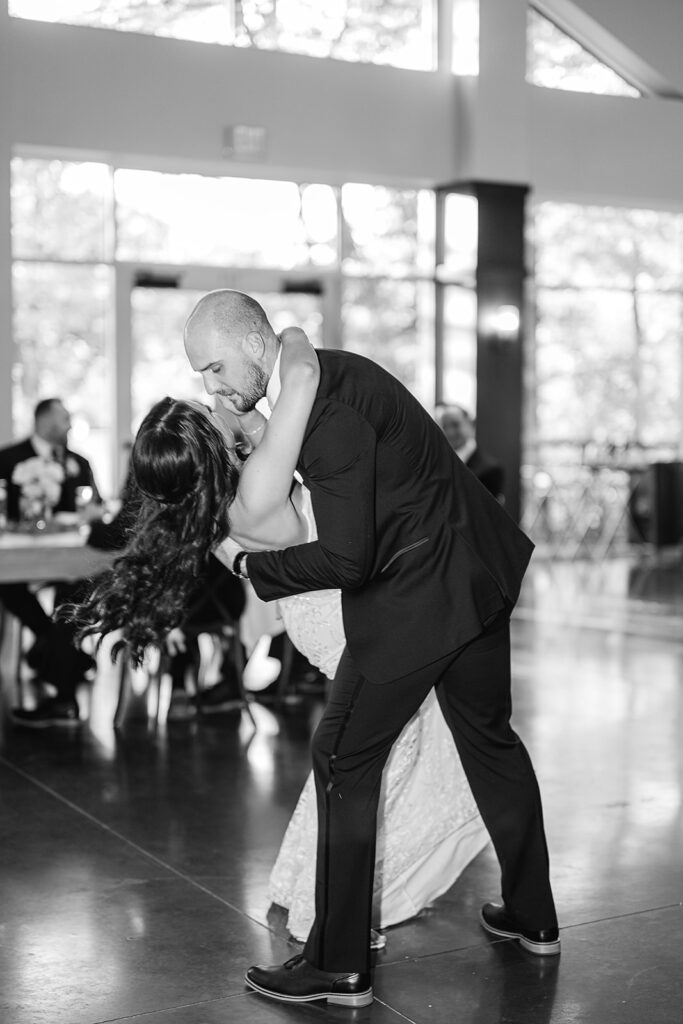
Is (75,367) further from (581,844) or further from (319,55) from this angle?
(581,844)

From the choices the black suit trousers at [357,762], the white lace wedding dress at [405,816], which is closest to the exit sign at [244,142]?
the white lace wedding dress at [405,816]

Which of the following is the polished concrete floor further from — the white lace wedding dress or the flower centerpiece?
the flower centerpiece

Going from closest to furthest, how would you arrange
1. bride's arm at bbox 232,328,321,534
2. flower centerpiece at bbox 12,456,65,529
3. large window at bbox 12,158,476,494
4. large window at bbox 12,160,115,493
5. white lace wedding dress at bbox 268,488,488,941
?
bride's arm at bbox 232,328,321,534 → white lace wedding dress at bbox 268,488,488,941 → flower centerpiece at bbox 12,456,65,529 → large window at bbox 12,160,115,493 → large window at bbox 12,158,476,494

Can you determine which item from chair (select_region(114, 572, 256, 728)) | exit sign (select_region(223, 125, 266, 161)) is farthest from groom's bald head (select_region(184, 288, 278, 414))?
exit sign (select_region(223, 125, 266, 161))

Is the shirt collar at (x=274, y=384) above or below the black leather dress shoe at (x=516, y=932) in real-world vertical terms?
above

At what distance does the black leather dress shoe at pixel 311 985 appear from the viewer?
2.97 metres

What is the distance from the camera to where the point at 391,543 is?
288cm

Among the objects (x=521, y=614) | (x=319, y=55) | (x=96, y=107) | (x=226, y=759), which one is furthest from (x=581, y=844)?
(x=319, y=55)

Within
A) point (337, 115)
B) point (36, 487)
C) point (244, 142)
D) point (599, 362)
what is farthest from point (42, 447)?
point (599, 362)

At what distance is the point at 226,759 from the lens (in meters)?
5.28

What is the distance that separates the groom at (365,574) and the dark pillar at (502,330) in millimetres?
9154

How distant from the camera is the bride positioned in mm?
2805

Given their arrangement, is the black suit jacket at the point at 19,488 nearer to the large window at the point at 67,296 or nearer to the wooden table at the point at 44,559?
the wooden table at the point at 44,559

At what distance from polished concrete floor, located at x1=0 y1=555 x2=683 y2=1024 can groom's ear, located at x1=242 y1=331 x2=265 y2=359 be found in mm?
1398
